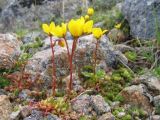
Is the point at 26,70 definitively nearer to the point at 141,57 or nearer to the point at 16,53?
the point at 16,53

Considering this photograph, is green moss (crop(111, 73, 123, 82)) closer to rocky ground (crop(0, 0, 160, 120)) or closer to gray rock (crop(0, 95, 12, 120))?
rocky ground (crop(0, 0, 160, 120))

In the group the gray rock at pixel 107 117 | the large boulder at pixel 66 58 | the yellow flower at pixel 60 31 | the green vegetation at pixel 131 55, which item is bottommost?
the gray rock at pixel 107 117

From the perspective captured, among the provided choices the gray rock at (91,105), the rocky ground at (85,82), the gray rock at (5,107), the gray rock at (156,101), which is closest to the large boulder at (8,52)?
the rocky ground at (85,82)

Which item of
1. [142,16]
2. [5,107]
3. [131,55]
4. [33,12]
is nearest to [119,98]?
[5,107]

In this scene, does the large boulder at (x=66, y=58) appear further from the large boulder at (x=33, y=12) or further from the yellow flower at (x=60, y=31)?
the large boulder at (x=33, y=12)

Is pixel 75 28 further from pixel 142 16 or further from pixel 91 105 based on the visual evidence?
pixel 142 16

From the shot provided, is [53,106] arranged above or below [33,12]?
above
